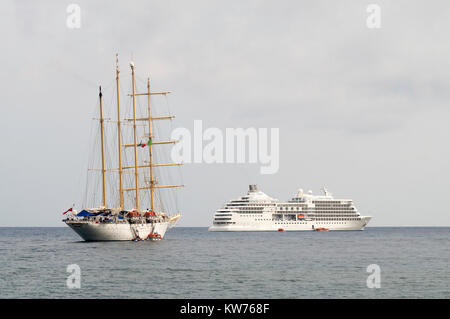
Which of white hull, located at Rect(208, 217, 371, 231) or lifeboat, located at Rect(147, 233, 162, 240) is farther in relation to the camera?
white hull, located at Rect(208, 217, 371, 231)

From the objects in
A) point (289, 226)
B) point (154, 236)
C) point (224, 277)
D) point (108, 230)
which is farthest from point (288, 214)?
point (224, 277)

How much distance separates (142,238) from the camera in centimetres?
8219

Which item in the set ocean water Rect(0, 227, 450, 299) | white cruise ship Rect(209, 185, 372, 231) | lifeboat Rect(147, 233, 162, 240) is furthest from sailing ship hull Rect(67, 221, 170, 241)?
white cruise ship Rect(209, 185, 372, 231)

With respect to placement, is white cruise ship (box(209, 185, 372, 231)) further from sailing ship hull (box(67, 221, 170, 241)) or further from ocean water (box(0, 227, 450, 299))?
ocean water (box(0, 227, 450, 299))

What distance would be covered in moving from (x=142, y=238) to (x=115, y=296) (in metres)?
50.0

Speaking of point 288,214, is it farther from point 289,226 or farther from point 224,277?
point 224,277

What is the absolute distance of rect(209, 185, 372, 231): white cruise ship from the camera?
485ft

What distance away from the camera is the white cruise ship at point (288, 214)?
147875 millimetres

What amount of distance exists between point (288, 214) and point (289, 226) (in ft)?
10.2

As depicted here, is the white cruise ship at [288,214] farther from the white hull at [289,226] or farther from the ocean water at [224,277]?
the ocean water at [224,277]

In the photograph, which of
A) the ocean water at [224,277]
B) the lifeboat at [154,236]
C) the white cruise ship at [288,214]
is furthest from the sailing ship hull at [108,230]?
the white cruise ship at [288,214]

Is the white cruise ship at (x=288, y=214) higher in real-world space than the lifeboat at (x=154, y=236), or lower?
higher
